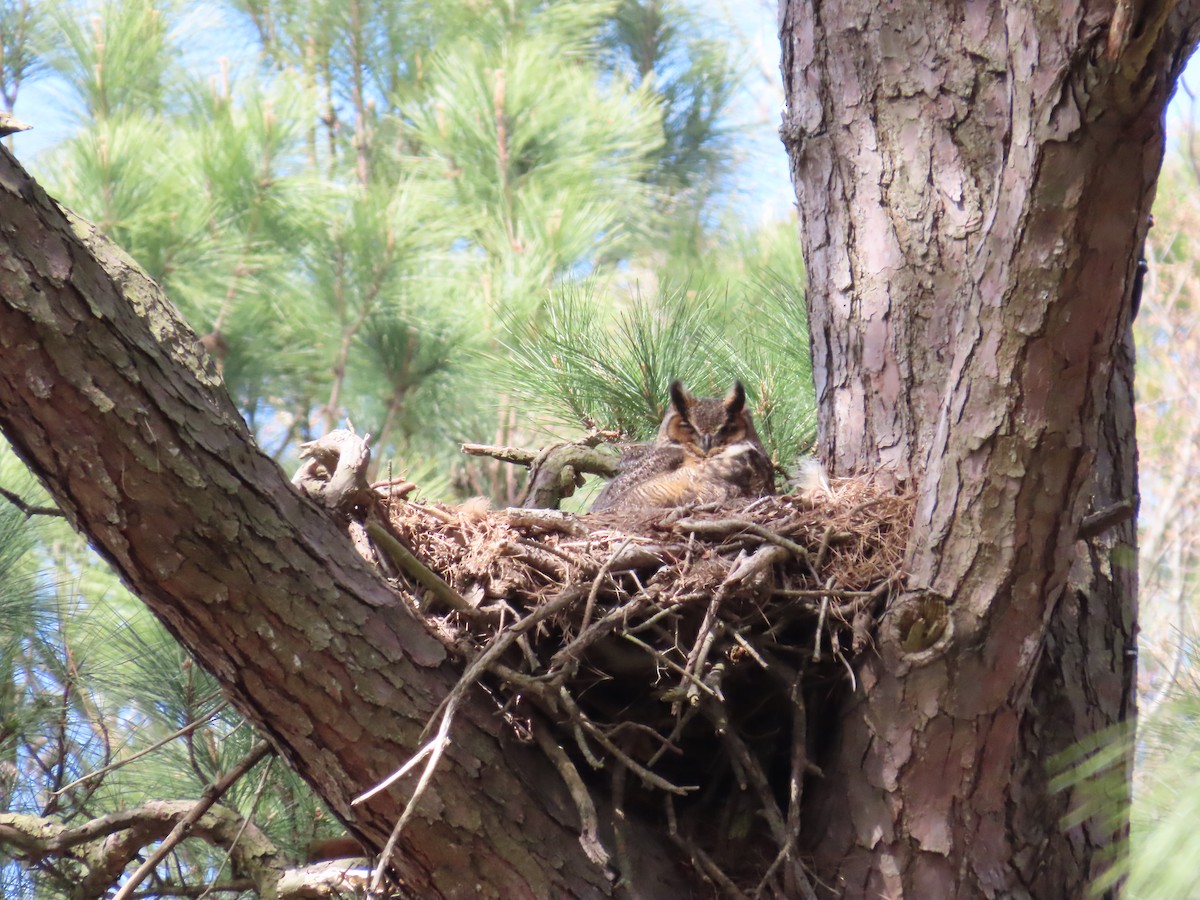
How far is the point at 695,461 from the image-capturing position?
9.29ft

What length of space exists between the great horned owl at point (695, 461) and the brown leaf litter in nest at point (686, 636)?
570mm

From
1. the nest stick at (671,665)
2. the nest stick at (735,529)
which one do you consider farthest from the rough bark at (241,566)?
the nest stick at (735,529)

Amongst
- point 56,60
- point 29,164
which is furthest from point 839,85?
point 56,60

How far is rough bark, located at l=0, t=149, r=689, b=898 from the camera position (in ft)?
4.58

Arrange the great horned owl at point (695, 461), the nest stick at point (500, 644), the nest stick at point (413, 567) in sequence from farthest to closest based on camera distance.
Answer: the great horned owl at point (695, 461)
the nest stick at point (413, 567)
the nest stick at point (500, 644)

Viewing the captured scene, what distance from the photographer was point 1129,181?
4.53ft

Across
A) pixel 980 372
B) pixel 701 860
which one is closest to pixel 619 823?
pixel 701 860

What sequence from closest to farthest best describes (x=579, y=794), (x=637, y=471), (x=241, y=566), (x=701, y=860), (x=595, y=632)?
(x=241, y=566) < (x=579, y=794) < (x=595, y=632) < (x=701, y=860) < (x=637, y=471)

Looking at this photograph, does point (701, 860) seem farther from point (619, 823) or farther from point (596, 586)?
point (596, 586)

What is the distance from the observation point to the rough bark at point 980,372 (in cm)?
139

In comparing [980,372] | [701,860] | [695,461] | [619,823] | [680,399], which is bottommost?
[701,860]

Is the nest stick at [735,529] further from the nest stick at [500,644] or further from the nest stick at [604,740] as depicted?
the nest stick at [604,740]

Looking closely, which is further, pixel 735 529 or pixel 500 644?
pixel 735 529

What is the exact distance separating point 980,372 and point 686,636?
0.61 metres
